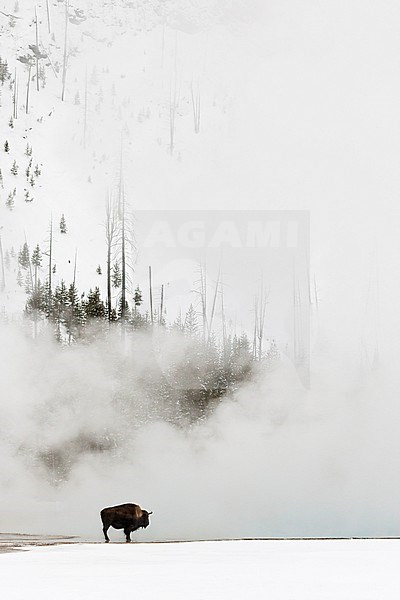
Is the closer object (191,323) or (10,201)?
(191,323)

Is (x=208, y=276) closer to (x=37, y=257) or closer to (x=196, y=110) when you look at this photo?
(x=37, y=257)

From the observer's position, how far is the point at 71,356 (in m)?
36.9

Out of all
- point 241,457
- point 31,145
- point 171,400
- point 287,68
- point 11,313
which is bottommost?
point 241,457

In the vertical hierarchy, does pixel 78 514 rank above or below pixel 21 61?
below

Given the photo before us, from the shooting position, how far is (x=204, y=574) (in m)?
9.35

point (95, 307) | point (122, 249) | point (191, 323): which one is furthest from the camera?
point (122, 249)

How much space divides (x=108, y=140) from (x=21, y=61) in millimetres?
9825

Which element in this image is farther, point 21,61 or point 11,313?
point 21,61

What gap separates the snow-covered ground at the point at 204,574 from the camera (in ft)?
26.2

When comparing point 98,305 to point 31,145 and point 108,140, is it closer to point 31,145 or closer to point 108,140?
point 31,145

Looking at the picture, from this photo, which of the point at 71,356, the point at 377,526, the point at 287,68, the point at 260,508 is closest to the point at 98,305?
the point at 71,356

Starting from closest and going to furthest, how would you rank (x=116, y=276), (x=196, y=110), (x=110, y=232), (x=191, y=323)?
1. (x=191, y=323)
2. (x=116, y=276)
3. (x=110, y=232)
4. (x=196, y=110)

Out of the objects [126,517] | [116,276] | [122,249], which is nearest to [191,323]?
[116,276]

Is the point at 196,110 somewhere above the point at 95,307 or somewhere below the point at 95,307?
above
